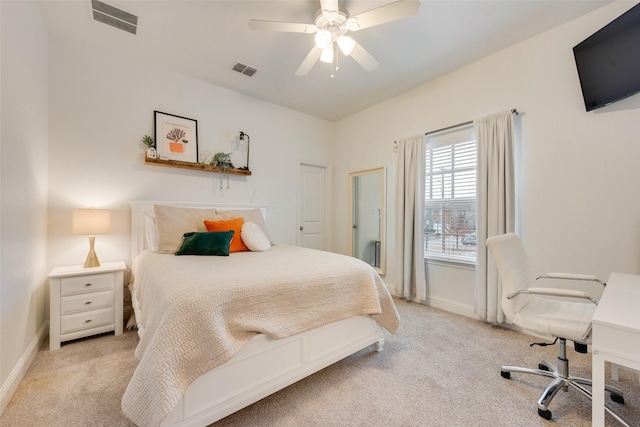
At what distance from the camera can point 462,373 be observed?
1.95m

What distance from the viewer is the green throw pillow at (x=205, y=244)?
8.06 feet

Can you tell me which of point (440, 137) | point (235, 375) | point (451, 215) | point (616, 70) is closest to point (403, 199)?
point (451, 215)

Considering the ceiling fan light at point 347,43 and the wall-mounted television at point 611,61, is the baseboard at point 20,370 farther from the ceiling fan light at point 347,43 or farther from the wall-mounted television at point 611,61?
the wall-mounted television at point 611,61

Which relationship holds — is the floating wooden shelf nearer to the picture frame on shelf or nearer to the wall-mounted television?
the picture frame on shelf

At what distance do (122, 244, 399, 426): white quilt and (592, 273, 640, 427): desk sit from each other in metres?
1.20

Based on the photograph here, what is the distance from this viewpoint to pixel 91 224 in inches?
98.3

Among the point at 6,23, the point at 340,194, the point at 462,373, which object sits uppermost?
the point at 6,23

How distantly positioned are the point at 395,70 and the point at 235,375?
342 centimetres

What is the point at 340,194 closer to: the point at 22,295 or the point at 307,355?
the point at 307,355

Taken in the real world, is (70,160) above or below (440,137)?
below

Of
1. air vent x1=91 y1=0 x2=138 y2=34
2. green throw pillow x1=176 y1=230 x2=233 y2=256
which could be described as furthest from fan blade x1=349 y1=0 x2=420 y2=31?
green throw pillow x1=176 y1=230 x2=233 y2=256

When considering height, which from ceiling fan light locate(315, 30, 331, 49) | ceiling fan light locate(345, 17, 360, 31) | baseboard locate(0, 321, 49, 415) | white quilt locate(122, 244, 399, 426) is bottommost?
baseboard locate(0, 321, 49, 415)

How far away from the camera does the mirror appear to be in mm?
4133

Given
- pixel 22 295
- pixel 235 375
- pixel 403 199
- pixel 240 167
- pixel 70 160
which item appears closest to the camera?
pixel 235 375
